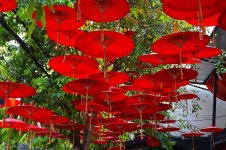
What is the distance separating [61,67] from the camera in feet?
19.1

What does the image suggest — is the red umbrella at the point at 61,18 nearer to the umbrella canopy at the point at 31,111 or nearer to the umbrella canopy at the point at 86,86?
the umbrella canopy at the point at 86,86

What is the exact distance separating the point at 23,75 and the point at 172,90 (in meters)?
4.20

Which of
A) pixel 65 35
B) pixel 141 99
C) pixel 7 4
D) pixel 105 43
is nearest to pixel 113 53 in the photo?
pixel 105 43

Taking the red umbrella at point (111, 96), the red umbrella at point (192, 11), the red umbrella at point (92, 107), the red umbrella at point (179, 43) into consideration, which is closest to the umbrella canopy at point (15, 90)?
the red umbrella at point (92, 107)

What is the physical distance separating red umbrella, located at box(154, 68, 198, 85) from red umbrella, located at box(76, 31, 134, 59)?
0.96 meters

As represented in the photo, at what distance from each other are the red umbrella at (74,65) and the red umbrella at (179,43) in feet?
4.10

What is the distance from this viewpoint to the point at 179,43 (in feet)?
15.7

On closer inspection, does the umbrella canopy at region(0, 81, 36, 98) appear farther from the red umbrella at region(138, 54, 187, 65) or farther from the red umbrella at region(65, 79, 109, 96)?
the red umbrella at region(138, 54, 187, 65)

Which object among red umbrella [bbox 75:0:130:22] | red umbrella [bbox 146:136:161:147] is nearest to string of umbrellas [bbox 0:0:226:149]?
red umbrella [bbox 75:0:130:22]

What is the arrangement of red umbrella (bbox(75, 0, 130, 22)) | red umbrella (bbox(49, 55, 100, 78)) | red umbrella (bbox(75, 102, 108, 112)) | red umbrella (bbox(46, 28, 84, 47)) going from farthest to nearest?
1. red umbrella (bbox(75, 102, 108, 112))
2. red umbrella (bbox(49, 55, 100, 78))
3. red umbrella (bbox(46, 28, 84, 47))
4. red umbrella (bbox(75, 0, 130, 22))

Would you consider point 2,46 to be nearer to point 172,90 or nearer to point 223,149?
point 172,90

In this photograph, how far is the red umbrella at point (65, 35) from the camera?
5.11 meters

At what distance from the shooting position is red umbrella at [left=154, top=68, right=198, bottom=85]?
5641mm

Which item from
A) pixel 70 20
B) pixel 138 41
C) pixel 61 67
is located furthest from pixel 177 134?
pixel 70 20
